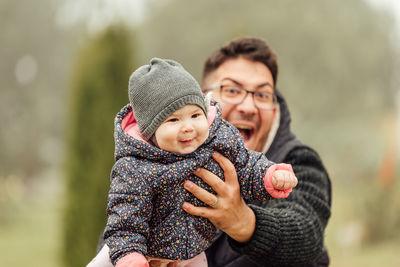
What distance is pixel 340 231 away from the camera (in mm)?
10211

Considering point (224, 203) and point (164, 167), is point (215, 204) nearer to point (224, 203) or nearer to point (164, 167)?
point (224, 203)

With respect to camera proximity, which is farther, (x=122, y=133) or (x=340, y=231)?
(x=340, y=231)

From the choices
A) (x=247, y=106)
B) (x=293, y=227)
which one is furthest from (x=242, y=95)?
(x=293, y=227)

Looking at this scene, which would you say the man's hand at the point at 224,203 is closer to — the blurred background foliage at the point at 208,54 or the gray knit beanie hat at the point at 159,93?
the gray knit beanie hat at the point at 159,93

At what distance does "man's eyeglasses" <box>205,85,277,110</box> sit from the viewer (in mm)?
2834

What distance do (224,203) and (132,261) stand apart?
0.56m

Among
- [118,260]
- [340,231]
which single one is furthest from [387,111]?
[118,260]

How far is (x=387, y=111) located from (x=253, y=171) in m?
20.1

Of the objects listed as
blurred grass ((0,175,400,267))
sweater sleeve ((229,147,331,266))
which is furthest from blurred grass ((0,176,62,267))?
sweater sleeve ((229,147,331,266))

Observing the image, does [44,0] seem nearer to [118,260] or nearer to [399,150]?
[399,150]

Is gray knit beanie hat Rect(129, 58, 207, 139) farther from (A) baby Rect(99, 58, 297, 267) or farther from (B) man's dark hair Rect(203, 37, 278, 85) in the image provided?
(B) man's dark hair Rect(203, 37, 278, 85)

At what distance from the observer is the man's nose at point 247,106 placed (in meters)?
2.77

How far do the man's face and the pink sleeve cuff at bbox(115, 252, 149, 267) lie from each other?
4.09ft

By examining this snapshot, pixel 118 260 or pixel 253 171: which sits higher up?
pixel 253 171
